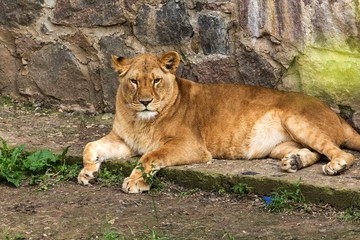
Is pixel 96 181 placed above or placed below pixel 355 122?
below

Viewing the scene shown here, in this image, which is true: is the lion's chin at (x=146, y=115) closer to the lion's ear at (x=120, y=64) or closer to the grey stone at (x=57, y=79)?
the lion's ear at (x=120, y=64)

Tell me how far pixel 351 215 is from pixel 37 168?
2.88 m

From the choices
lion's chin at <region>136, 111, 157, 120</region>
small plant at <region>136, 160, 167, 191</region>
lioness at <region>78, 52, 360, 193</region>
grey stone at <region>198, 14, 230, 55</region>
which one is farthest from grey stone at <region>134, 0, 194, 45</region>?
small plant at <region>136, 160, 167, 191</region>

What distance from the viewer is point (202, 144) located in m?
5.50

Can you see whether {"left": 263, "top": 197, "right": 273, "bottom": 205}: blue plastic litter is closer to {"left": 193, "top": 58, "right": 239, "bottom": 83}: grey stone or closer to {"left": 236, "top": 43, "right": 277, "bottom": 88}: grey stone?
{"left": 236, "top": 43, "right": 277, "bottom": 88}: grey stone

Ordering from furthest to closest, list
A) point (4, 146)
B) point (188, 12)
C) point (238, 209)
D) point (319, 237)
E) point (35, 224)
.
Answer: point (188, 12) → point (4, 146) → point (238, 209) → point (35, 224) → point (319, 237)

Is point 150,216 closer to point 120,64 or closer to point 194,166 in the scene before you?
point 194,166

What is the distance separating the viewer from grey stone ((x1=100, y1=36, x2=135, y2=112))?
662 centimetres

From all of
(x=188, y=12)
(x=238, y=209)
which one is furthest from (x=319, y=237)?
(x=188, y=12)

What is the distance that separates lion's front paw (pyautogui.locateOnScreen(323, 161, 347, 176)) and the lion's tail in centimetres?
81

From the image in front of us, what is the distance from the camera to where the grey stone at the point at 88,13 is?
656cm

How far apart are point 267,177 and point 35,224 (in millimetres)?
1814

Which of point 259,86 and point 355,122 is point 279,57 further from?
point 355,122

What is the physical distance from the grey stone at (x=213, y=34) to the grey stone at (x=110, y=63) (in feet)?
3.02
